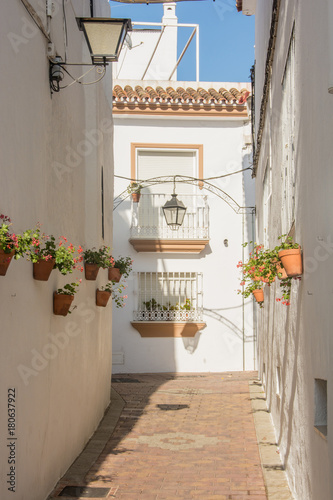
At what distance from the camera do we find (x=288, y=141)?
7461mm

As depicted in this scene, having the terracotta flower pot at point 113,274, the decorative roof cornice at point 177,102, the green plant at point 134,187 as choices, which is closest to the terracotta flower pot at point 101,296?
the terracotta flower pot at point 113,274

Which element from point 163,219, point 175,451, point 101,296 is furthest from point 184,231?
point 175,451

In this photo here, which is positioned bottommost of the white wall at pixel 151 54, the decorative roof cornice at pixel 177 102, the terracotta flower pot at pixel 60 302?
the terracotta flower pot at pixel 60 302

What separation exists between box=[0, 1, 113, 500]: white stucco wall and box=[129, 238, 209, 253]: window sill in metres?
7.76

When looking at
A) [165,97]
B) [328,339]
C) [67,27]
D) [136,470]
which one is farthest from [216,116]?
[328,339]

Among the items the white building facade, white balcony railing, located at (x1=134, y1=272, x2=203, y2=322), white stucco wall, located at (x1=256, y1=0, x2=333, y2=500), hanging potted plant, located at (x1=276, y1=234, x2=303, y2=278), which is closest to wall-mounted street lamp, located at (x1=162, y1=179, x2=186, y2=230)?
the white building facade

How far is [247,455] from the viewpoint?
903cm

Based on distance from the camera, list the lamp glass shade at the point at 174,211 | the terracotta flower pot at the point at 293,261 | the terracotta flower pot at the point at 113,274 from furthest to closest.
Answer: the lamp glass shade at the point at 174,211
the terracotta flower pot at the point at 113,274
the terracotta flower pot at the point at 293,261

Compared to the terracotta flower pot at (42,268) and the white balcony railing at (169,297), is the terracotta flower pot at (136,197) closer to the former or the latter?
the white balcony railing at (169,297)

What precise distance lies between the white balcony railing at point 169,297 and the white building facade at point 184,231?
0.09 feet

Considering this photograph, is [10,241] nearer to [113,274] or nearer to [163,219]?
[113,274]

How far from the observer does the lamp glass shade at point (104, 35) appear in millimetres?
7117

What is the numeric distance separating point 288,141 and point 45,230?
2.76 m

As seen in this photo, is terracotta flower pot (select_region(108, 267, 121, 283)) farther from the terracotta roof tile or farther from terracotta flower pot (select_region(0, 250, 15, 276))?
the terracotta roof tile
